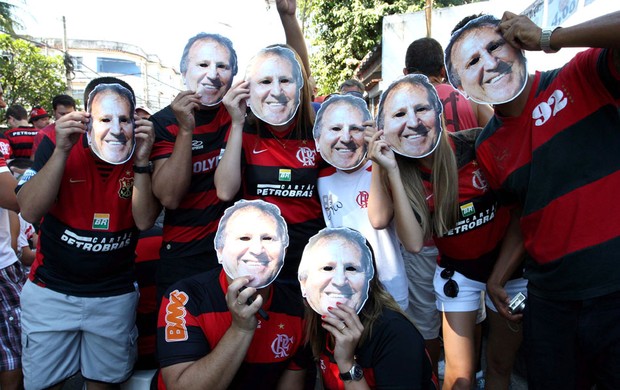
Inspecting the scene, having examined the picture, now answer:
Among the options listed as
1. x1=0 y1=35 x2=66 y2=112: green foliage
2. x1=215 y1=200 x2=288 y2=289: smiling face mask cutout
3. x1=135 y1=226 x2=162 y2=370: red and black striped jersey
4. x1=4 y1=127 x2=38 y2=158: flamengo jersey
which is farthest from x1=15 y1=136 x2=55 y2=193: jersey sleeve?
x1=0 y1=35 x2=66 y2=112: green foliage

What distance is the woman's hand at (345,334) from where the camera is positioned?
1.85 meters

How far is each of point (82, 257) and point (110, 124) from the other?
2.53 feet

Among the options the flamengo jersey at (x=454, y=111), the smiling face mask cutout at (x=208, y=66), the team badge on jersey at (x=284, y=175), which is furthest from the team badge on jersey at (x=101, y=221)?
the flamengo jersey at (x=454, y=111)

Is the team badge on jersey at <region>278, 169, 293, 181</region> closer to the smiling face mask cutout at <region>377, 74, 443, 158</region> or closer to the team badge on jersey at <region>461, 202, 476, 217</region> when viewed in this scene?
the smiling face mask cutout at <region>377, 74, 443, 158</region>

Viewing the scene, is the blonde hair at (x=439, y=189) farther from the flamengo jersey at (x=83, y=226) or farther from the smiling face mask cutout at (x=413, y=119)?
the flamengo jersey at (x=83, y=226)

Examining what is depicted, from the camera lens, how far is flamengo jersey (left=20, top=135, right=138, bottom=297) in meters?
2.67

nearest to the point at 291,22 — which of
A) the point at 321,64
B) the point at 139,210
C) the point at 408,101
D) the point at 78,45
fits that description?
the point at 408,101

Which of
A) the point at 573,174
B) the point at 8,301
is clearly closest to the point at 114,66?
the point at 8,301

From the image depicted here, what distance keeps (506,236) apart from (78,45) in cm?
4752

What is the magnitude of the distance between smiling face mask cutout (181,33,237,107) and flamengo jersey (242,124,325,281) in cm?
30

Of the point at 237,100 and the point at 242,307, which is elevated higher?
the point at 237,100

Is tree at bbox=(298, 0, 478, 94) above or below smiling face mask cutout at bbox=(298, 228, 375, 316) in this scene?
above

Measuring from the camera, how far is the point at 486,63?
207 cm

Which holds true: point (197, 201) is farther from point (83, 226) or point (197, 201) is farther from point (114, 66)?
point (114, 66)
